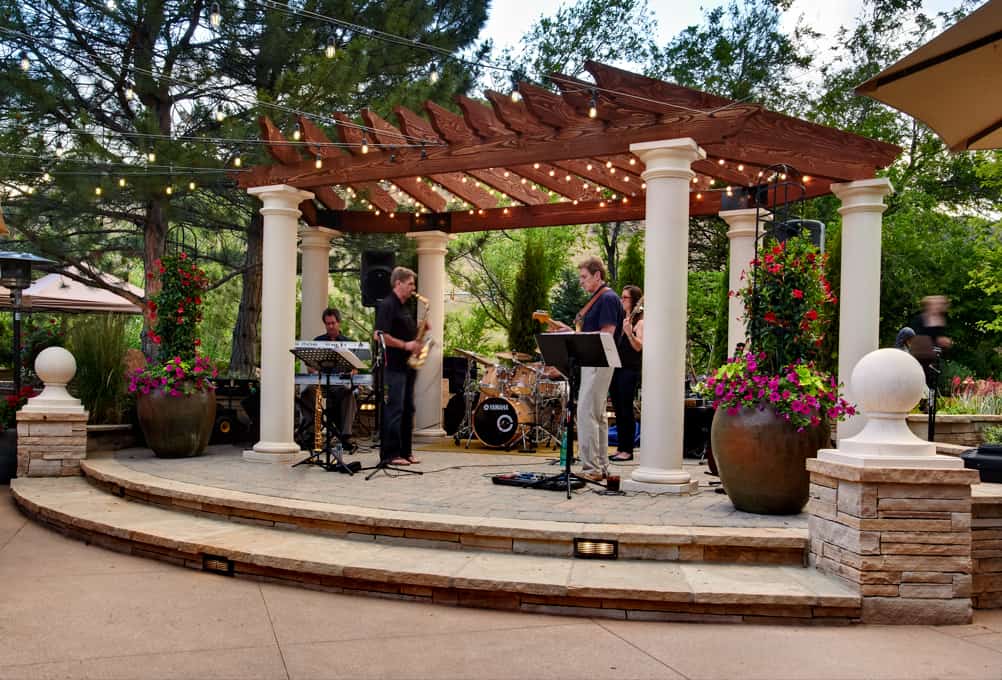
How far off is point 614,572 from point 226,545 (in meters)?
2.19

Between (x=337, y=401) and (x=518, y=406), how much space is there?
6.28 feet

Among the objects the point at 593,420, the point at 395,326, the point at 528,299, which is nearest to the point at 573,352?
the point at 593,420

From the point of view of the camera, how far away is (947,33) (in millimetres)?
3420

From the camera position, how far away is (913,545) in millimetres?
3859

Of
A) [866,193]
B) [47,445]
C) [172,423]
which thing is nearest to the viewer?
[866,193]

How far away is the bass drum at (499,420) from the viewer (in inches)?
352

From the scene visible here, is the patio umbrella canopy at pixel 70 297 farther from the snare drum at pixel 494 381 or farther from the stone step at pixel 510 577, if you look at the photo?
the stone step at pixel 510 577

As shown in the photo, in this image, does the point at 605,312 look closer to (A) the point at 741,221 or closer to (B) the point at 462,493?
(B) the point at 462,493

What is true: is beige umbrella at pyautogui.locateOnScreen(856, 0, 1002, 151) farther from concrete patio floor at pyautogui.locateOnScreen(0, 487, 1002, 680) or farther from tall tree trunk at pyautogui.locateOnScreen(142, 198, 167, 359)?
tall tree trunk at pyautogui.locateOnScreen(142, 198, 167, 359)

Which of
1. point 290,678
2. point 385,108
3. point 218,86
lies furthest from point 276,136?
point 290,678

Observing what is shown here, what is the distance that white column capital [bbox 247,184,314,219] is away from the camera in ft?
26.0

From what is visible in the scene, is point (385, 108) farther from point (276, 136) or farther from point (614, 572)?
point (614, 572)

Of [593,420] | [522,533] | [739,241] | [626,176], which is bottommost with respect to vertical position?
[522,533]

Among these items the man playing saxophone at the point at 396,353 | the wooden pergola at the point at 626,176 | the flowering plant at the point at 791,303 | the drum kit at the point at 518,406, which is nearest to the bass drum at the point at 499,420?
the drum kit at the point at 518,406
